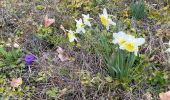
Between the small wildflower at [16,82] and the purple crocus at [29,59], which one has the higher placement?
the purple crocus at [29,59]

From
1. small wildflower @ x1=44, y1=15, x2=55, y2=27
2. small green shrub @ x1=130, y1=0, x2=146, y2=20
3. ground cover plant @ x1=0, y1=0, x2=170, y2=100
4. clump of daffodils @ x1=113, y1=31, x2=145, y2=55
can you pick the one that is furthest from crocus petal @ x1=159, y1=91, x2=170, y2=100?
small wildflower @ x1=44, y1=15, x2=55, y2=27

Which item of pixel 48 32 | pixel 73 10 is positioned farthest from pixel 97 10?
pixel 48 32

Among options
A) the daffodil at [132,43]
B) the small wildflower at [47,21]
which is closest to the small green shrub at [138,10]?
the small wildflower at [47,21]

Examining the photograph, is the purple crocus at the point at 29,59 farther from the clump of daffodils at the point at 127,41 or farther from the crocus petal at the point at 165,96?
the crocus petal at the point at 165,96

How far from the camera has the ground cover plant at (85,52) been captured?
7.55ft

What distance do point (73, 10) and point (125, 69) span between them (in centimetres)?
106

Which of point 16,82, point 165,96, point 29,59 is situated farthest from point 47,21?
point 165,96

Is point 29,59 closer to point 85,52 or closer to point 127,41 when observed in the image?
point 85,52

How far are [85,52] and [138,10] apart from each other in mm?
611

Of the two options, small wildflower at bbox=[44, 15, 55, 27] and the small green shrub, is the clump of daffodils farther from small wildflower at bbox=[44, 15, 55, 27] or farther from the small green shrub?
small wildflower at bbox=[44, 15, 55, 27]

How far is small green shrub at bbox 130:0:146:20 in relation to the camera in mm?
2809

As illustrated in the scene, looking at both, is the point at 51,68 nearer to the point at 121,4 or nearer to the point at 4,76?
the point at 4,76

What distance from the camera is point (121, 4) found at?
3.10 meters

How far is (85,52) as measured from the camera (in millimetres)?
2582
